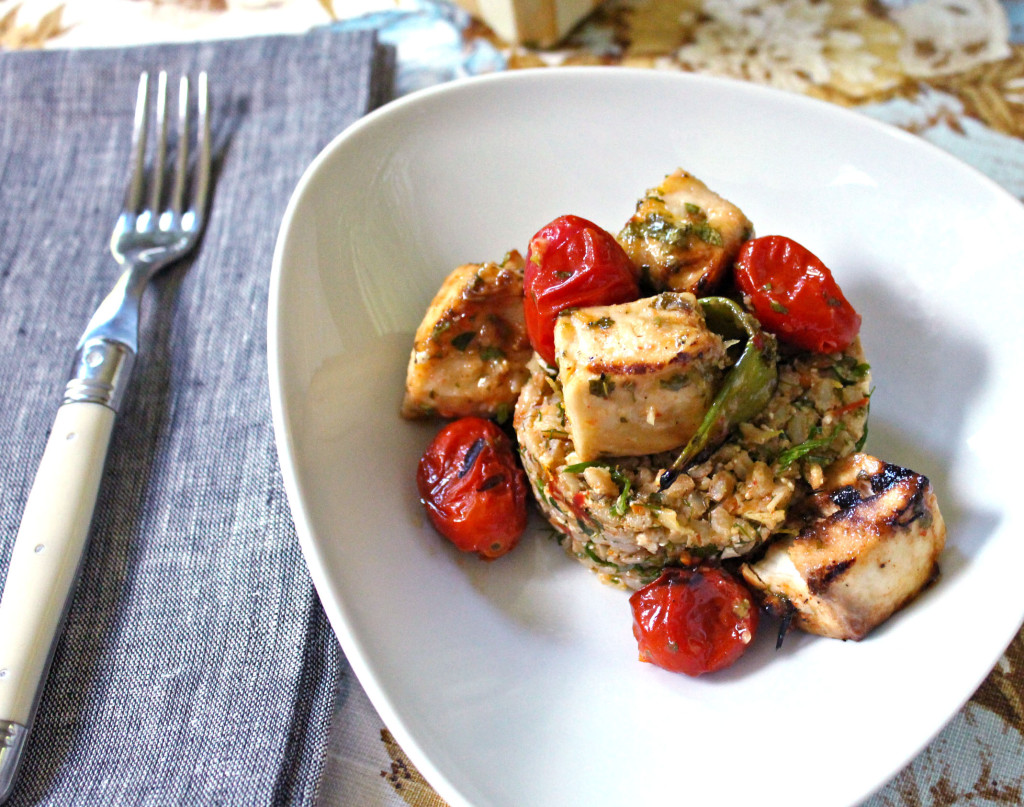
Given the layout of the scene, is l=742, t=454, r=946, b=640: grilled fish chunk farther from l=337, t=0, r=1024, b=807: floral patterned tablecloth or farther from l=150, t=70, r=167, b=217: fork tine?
l=150, t=70, r=167, b=217: fork tine

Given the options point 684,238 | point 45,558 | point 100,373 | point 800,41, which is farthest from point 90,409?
point 800,41

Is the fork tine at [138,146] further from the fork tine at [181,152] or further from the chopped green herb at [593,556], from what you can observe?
the chopped green herb at [593,556]

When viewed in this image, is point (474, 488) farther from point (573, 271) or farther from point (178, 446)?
point (178, 446)

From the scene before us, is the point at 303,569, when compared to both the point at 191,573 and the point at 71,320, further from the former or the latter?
the point at 71,320

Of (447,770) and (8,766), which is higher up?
(447,770)

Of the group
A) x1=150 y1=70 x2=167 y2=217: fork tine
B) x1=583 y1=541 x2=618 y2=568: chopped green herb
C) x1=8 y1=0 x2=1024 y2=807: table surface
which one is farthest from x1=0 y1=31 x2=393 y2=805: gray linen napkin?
x1=583 y1=541 x2=618 y2=568: chopped green herb

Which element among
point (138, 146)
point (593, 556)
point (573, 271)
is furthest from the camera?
point (138, 146)

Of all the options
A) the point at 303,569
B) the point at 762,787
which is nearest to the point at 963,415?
the point at 762,787
